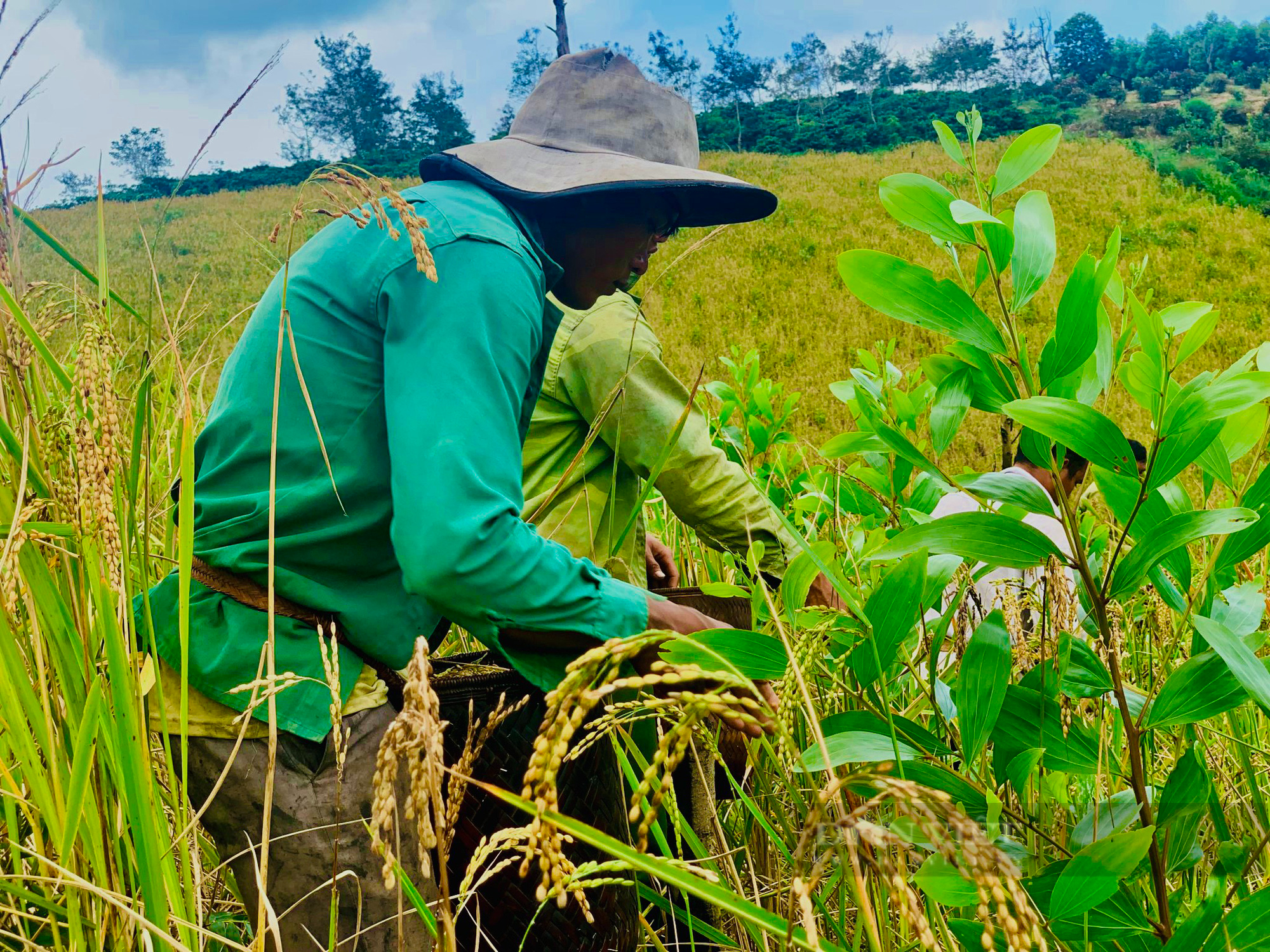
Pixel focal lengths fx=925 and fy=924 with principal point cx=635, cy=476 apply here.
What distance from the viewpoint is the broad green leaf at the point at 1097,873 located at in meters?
0.59

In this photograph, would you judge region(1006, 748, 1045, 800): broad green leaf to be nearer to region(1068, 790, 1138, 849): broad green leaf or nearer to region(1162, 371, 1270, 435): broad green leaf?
region(1068, 790, 1138, 849): broad green leaf

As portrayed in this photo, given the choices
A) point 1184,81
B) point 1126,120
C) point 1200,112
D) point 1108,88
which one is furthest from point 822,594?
point 1184,81

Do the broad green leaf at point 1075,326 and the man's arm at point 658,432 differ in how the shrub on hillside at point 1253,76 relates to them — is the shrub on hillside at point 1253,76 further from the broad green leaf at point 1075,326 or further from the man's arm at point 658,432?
the broad green leaf at point 1075,326

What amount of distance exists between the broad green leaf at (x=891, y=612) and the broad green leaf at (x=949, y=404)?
4.2 inches

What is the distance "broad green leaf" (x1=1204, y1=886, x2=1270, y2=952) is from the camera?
608 mm

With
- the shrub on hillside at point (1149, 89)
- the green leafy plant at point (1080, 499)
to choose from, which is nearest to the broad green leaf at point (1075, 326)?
the green leafy plant at point (1080, 499)

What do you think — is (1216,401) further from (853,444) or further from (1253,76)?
(1253,76)

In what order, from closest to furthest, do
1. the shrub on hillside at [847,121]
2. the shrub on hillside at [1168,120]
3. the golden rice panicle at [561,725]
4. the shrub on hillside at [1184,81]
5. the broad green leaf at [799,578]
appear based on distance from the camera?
the golden rice panicle at [561,725], the broad green leaf at [799,578], the shrub on hillside at [1168,120], the shrub on hillside at [847,121], the shrub on hillside at [1184,81]

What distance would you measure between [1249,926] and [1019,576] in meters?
0.99

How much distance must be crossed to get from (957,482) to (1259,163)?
3735 cm

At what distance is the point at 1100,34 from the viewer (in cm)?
6512

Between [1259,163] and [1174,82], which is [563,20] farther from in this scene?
[1174,82]

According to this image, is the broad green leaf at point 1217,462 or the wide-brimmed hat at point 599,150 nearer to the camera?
the broad green leaf at point 1217,462

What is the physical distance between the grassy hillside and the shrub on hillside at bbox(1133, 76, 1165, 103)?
31311mm
